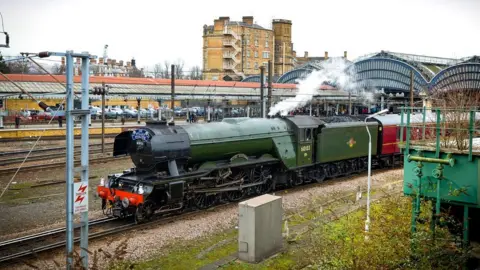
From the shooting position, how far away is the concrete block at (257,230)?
10172 mm

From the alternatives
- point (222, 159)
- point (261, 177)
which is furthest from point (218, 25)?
point (222, 159)

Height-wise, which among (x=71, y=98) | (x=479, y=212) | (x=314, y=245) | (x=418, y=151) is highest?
(x=71, y=98)

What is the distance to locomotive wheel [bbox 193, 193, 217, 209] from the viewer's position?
14.9 metres

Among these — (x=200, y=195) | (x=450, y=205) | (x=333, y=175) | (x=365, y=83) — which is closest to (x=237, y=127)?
(x=200, y=195)

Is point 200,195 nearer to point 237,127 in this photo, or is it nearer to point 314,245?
point 237,127

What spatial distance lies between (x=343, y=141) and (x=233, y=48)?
197 feet

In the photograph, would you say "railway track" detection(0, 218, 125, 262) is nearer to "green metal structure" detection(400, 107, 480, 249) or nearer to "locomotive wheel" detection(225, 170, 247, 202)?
"locomotive wheel" detection(225, 170, 247, 202)

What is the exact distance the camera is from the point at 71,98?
336 inches

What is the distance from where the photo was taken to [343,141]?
2064cm

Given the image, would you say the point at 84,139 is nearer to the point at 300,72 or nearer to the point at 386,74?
the point at 386,74

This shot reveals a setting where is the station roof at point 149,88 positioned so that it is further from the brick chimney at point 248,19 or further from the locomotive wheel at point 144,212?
the brick chimney at point 248,19

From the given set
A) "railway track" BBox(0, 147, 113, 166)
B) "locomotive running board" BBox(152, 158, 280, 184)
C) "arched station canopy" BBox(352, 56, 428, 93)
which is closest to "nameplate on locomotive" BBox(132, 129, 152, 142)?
"locomotive running board" BBox(152, 158, 280, 184)

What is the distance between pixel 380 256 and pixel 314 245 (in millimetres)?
1621

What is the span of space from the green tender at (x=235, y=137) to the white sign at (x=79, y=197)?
5787 millimetres
